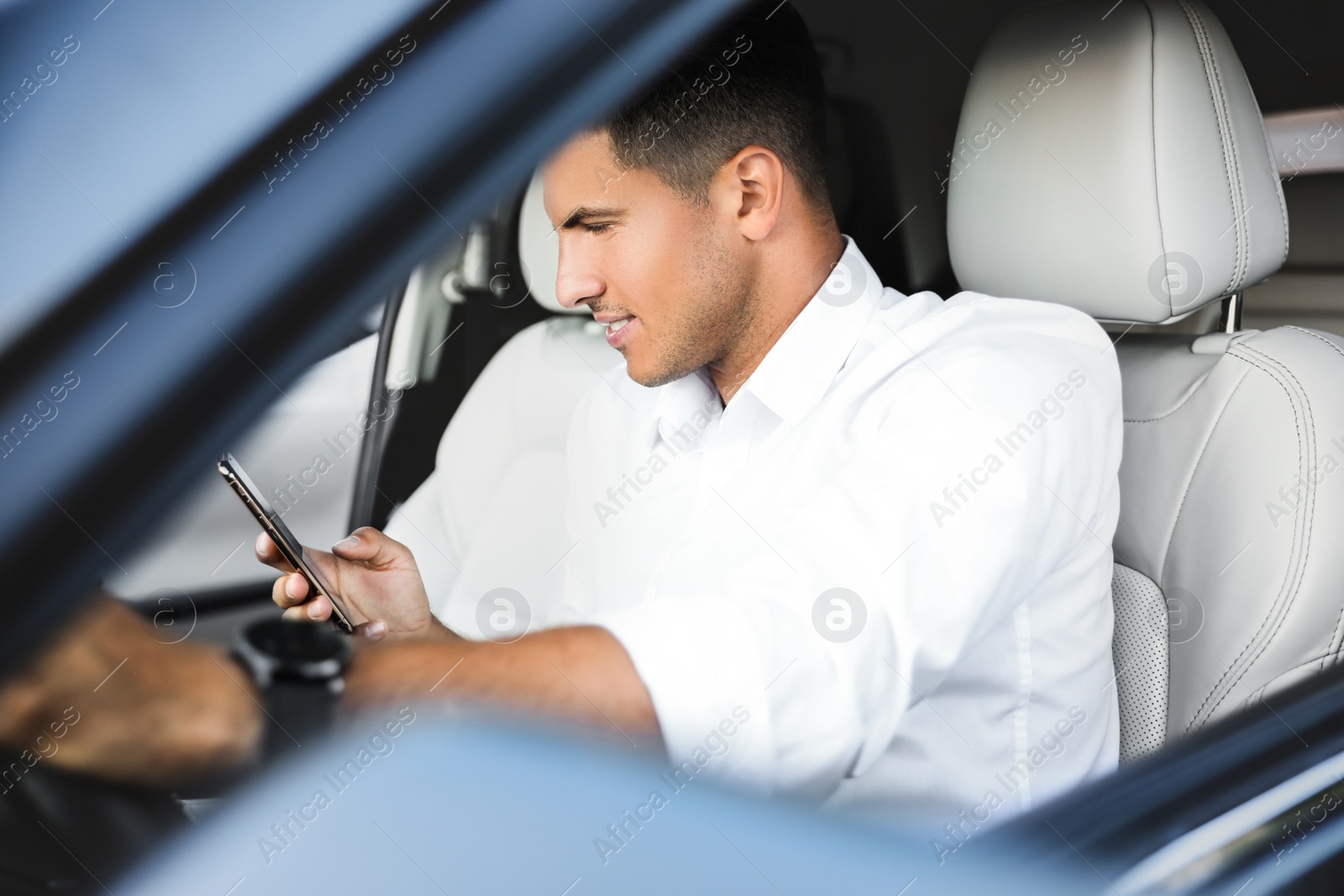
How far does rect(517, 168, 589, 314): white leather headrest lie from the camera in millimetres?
1718

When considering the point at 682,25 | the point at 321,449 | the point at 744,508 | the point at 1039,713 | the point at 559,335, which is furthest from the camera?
the point at 559,335

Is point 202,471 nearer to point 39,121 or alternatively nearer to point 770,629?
point 39,121

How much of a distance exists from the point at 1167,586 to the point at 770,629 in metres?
0.72

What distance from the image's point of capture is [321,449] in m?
1.68

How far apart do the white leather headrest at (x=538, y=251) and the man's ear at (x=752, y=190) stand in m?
0.47

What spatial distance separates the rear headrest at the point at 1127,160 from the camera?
1188 mm

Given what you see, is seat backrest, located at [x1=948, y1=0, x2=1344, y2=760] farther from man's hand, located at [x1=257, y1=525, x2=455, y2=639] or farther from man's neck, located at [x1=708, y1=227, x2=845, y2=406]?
man's hand, located at [x1=257, y1=525, x2=455, y2=639]

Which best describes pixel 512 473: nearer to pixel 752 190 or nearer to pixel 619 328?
pixel 619 328

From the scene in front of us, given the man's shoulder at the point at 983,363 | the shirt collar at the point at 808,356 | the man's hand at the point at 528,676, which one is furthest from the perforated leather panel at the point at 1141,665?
the man's hand at the point at 528,676

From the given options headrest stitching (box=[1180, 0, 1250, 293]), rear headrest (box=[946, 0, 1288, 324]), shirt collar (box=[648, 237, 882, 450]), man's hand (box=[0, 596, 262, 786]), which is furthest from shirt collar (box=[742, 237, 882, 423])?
man's hand (box=[0, 596, 262, 786])

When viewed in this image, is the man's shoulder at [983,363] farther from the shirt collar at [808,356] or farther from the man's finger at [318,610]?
the man's finger at [318,610]

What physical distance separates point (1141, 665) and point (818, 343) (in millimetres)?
500

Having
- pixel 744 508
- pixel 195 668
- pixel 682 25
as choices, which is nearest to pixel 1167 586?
pixel 744 508

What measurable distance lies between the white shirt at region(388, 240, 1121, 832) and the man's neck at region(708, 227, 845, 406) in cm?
3
